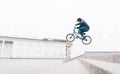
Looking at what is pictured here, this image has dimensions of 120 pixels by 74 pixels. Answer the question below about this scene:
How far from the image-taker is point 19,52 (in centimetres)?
1812

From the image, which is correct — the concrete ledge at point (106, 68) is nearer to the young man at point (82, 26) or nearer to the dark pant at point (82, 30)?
the young man at point (82, 26)

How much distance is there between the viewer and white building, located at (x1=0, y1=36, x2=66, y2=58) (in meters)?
18.0

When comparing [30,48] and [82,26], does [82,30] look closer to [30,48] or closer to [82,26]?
[82,26]

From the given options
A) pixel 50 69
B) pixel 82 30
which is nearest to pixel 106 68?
pixel 50 69

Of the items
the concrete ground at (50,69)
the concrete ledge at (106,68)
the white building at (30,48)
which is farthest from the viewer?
the white building at (30,48)

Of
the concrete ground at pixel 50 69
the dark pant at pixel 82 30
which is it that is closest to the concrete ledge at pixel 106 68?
the concrete ground at pixel 50 69

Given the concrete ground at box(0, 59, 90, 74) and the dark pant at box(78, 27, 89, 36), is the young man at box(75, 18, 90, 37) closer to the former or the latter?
the dark pant at box(78, 27, 89, 36)

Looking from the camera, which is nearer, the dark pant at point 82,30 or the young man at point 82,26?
the young man at point 82,26

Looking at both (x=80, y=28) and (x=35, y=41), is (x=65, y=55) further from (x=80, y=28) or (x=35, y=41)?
(x=80, y=28)

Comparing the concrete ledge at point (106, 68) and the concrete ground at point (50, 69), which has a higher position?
the concrete ledge at point (106, 68)

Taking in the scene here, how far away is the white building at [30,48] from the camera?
707 inches

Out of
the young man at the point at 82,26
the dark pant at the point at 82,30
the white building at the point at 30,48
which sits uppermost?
the young man at the point at 82,26

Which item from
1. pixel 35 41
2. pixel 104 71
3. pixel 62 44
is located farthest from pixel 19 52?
pixel 104 71

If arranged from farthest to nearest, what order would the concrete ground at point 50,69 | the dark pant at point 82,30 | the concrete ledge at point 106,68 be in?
the dark pant at point 82,30 → the concrete ground at point 50,69 → the concrete ledge at point 106,68
